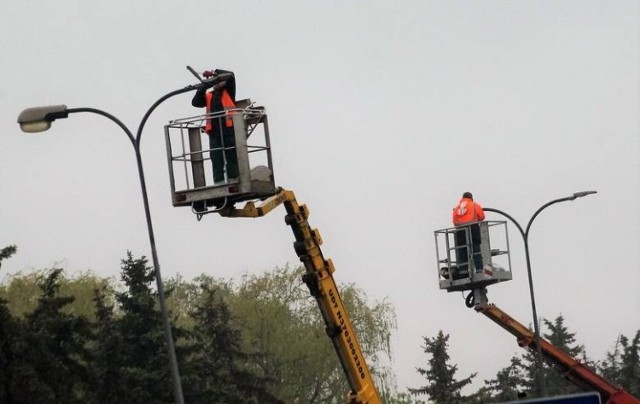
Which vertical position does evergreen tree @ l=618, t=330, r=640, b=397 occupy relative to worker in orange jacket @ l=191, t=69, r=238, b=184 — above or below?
below

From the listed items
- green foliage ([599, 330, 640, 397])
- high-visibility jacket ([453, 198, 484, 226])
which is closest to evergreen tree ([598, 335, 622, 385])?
green foliage ([599, 330, 640, 397])

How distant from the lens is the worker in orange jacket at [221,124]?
21.1 meters

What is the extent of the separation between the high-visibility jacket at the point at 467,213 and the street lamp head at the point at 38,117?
8211 mm

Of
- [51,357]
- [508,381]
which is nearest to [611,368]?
[508,381]

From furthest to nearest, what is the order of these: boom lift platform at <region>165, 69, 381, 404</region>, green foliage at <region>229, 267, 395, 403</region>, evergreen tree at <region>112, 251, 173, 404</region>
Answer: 1. green foliage at <region>229, 267, 395, 403</region>
2. evergreen tree at <region>112, 251, 173, 404</region>
3. boom lift platform at <region>165, 69, 381, 404</region>

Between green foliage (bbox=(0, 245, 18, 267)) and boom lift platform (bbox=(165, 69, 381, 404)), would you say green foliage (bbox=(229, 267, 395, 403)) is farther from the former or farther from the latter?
boom lift platform (bbox=(165, 69, 381, 404))

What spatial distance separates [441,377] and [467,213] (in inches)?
1261

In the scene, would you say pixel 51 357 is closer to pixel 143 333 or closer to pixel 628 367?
pixel 143 333

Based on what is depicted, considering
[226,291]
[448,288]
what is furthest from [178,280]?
[448,288]

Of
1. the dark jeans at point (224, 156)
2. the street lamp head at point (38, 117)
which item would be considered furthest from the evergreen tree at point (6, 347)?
the dark jeans at point (224, 156)

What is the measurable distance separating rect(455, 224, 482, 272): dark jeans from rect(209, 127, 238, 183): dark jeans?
12.0 metres

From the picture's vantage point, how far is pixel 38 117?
95.9ft

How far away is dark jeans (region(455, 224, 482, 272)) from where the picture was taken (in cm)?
3266

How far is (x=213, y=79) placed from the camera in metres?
21.4
